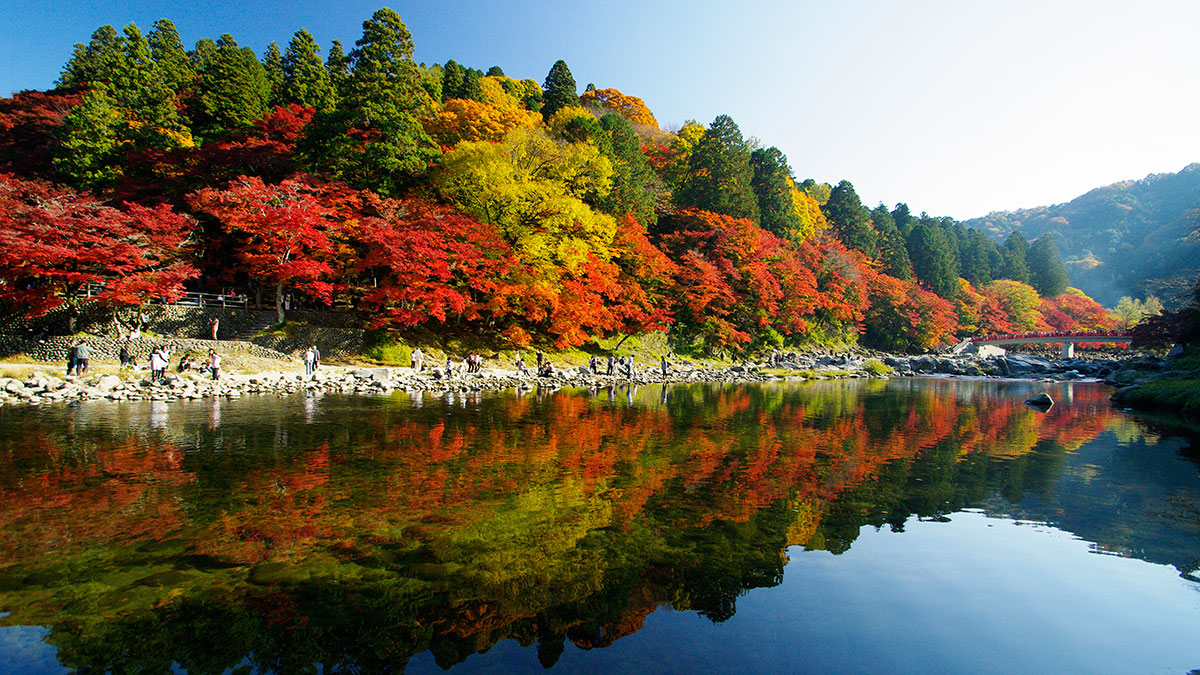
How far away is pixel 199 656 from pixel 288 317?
82.1ft

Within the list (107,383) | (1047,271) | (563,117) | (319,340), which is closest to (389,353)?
(319,340)

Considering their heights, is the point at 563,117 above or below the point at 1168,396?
above

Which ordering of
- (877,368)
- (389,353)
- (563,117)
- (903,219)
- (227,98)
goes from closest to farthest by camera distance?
(389,353)
(227,98)
(563,117)
(877,368)
(903,219)

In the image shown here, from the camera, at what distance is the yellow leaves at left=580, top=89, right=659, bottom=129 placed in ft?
189

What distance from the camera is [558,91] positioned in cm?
4553

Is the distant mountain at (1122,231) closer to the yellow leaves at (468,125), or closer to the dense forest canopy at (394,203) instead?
the dense forest canopy at (394,203)

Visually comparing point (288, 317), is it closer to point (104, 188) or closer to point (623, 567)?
→ point (104, 188)

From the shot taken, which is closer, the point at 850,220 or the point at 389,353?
the point at 389,353

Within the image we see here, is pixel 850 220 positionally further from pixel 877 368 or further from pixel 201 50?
pixel 201 50

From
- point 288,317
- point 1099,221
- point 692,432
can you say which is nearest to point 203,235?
point 288,317

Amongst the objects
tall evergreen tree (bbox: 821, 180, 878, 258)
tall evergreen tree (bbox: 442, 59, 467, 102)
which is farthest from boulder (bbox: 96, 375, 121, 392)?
tall evergreen tree (bbox: 821, 180, 878, 258)

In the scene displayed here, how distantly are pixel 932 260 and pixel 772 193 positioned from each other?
26.4 metres

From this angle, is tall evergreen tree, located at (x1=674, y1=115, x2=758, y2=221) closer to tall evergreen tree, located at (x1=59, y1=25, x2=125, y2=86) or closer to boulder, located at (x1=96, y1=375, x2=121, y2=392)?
boulder, located at (x1=96, y1=375, x2=121, y2=392)

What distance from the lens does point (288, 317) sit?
24984mm
